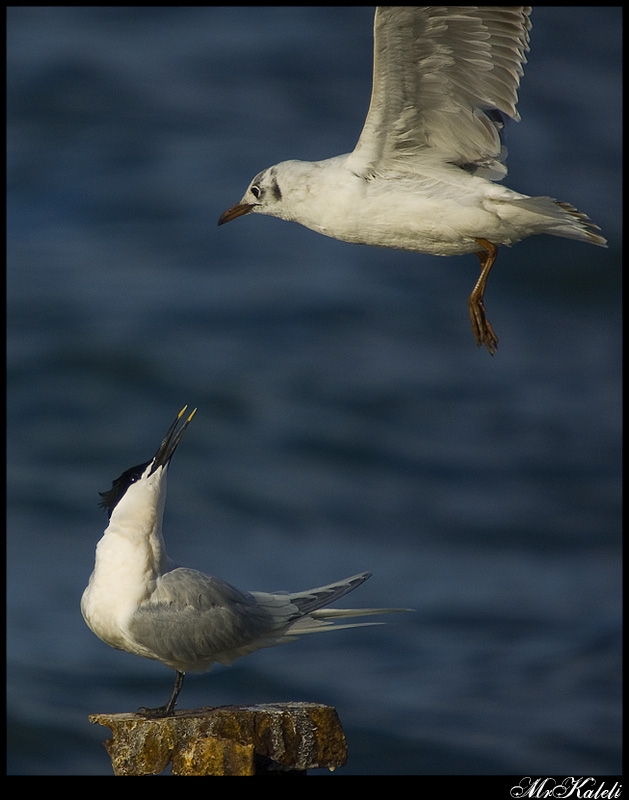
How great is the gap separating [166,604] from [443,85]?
3.48 metres

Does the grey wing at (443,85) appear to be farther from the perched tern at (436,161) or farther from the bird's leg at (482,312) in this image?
the bird's leg at (482,312)

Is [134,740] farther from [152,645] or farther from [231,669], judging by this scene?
[231,669]

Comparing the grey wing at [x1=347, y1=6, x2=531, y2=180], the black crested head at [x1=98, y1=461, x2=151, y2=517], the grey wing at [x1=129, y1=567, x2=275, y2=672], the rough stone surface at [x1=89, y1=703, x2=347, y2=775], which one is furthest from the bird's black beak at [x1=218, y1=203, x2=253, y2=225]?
the rough stone surface at [x1=89, y1=703, x2=347, y2=775]

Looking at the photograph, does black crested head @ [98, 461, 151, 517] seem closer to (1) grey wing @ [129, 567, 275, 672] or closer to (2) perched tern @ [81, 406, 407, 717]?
(2) perched tern @ [81, 406, 407, 717]

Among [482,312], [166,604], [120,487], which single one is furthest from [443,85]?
[166,604]

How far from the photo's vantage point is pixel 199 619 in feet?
23.9

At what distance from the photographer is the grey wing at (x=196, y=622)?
7141mm

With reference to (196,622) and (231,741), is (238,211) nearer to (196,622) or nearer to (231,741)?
(196,622)

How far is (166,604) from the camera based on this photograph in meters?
7.23

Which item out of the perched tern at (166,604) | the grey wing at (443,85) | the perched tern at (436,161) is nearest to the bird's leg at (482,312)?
the perched tern at (436,161)

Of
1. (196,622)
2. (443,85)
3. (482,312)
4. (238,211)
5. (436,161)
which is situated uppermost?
(443,85)

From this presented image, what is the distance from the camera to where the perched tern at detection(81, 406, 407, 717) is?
7.14m
